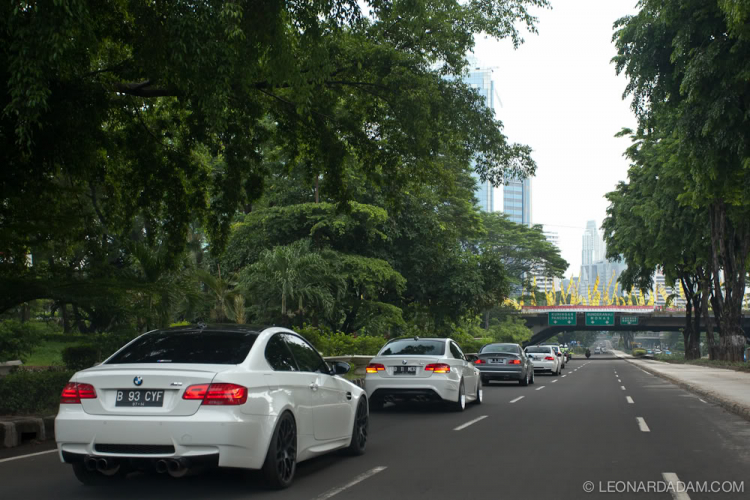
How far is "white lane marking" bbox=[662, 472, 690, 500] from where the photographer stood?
6871mm

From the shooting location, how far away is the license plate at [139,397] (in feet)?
21.2

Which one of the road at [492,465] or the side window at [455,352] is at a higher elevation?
the side window at [455,352]

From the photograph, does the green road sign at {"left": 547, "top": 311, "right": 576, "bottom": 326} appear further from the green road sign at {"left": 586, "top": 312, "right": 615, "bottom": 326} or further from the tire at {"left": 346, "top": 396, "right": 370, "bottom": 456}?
the tire at {"left": 346, "top": 396, "right": 370, "bottom": 456}

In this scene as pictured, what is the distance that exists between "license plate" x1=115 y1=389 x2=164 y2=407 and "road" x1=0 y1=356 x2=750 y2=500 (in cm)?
95

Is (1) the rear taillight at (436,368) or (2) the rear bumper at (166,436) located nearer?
(2) the rear bumper at (166,436)

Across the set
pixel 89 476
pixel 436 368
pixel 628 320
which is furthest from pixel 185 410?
pixel 628 320

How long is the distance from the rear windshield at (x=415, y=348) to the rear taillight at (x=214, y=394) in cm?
907

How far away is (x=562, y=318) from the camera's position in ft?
300

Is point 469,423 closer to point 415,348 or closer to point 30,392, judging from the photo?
point 415,348

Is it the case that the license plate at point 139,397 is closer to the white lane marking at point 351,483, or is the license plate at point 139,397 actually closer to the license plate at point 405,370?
the white lane marking at point 351,483

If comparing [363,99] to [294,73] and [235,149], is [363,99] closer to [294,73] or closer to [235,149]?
[235,149]

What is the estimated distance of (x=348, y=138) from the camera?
663 inches

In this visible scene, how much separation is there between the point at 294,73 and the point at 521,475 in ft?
23.2

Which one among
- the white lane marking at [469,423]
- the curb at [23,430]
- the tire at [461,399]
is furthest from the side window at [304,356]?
the tire at [461,399]
